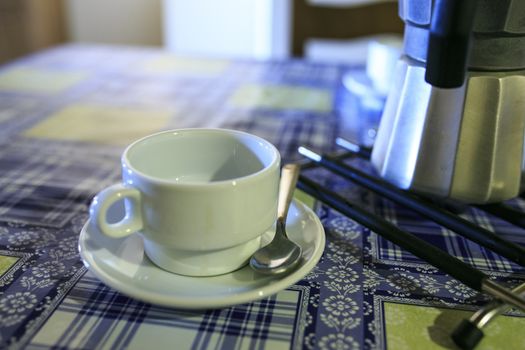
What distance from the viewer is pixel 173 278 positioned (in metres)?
0.32

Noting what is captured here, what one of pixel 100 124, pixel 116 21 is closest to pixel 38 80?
pixel 100 124

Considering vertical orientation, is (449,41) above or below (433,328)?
above

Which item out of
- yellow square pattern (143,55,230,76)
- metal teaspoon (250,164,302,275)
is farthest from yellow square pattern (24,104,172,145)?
metal teaspoon (250,164,302,275)

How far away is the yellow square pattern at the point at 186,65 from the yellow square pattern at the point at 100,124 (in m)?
0.22

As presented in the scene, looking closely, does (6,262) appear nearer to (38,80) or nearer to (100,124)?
(100,124)

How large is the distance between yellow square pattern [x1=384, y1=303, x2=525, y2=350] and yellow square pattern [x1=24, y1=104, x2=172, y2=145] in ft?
1.33

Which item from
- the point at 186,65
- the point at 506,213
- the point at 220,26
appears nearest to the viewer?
the point at 506,213

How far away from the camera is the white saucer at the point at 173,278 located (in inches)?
11.5

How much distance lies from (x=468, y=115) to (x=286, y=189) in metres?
0.15

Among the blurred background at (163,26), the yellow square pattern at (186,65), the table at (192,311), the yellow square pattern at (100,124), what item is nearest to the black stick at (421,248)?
the table at (192,311)

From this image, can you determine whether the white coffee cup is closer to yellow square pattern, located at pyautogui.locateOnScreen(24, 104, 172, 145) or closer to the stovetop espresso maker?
the stovetop espresso maker

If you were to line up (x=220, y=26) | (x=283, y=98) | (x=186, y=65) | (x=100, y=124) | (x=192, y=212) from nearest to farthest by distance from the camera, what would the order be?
(x=192, y=212) < (x=100, y=124) < (x=283, y=98) < (x=186, y=65) < (x=220, y=26)

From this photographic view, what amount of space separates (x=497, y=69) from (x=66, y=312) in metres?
0.34

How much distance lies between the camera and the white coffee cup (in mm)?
297
